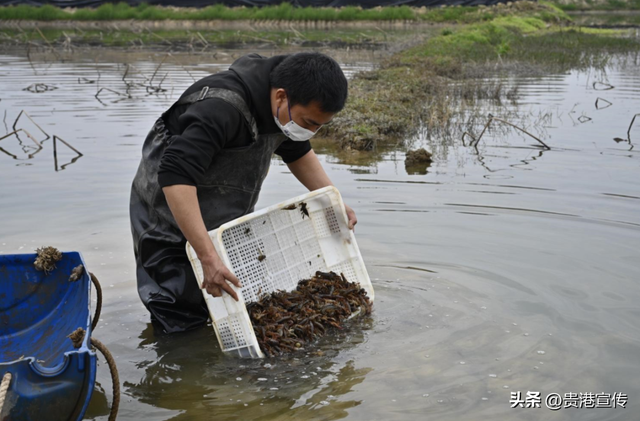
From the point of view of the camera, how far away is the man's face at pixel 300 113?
3391 millimetres

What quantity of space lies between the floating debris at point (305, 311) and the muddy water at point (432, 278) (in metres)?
0.10

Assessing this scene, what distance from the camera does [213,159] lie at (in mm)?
3641

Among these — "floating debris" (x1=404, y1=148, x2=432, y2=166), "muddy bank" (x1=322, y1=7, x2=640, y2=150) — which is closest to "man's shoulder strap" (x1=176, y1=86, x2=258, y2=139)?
"floating debris" (x1=404, y1=148, x2=432, y2=166)

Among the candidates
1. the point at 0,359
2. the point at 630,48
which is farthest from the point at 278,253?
the point at 630,48

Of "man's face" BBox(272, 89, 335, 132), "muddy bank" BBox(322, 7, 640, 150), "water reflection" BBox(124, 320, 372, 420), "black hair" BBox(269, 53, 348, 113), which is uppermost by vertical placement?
"black hair" BBox(269, 53, 348, 113)

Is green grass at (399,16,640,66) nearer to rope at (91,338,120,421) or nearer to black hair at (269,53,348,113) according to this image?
black hair at (269,53,348,113)

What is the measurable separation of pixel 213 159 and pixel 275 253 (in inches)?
29.3

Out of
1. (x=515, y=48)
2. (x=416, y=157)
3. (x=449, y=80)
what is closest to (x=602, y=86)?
(x=449, y=80)

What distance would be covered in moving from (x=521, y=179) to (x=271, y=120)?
476 centimetres

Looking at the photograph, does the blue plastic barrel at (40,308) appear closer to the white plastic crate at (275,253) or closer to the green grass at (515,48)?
the white plastic crate at (275,253)

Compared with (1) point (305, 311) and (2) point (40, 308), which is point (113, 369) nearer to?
(2) point (40, 308)

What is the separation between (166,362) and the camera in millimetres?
3971

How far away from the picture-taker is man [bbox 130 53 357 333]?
3.29 meters

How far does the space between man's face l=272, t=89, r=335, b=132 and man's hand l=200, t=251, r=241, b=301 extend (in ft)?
2.49
